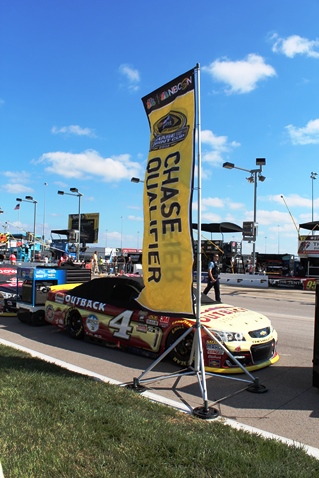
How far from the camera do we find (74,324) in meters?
8.09

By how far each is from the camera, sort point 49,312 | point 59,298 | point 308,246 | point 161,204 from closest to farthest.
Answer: point 161,204 < point 59,298 < point 49,312 < point 308,246

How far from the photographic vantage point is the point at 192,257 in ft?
16.0

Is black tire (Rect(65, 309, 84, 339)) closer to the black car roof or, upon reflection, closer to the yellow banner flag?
the black car roof

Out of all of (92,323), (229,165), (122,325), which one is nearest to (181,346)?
(122,325)

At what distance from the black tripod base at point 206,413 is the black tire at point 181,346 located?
1617mm

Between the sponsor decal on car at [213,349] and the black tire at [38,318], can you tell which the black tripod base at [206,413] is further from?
the black tire at [38,318]

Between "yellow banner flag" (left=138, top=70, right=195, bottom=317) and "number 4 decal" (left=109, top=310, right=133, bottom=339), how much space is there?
4.20ft

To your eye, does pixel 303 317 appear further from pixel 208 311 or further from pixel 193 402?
pixel 193 402

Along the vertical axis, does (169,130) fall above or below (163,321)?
→ above

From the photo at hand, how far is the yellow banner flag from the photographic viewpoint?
4.97 m

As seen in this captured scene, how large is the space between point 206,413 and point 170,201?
254 centimetres

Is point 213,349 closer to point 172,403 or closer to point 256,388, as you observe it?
point 256,388

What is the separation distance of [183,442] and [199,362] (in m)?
1.86

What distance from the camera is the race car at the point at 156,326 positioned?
224 inches
